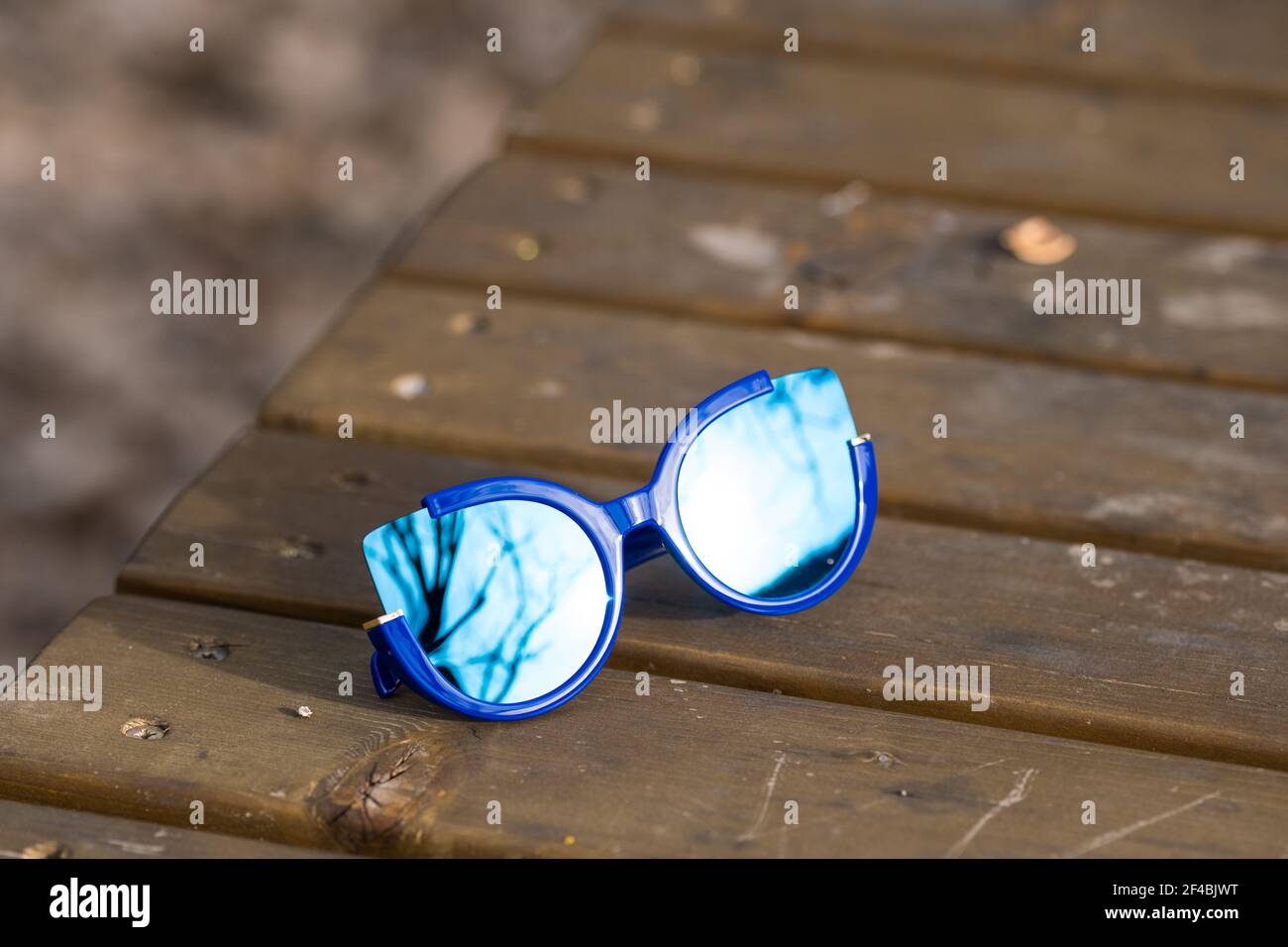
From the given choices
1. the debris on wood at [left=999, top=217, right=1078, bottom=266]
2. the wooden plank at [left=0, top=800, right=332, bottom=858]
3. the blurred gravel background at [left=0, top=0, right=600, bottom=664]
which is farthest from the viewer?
the blurred gravel background at [left=0, top=0, right=600, bottom=664]

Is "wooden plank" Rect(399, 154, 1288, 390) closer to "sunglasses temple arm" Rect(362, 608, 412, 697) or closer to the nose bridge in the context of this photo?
the nose bridge

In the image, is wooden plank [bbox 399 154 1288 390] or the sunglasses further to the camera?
wooden plank [bbox 399 154 1288 390]

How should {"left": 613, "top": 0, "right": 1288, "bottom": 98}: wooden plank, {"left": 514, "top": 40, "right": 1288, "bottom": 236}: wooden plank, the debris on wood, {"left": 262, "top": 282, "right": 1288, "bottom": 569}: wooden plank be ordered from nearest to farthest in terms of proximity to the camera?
1. {"left": 262, "top": 282, "right": 1288, "bottom": 569}: wooden plank
2. the debris on wood
3. {"left": 514, "top": 40, "right": 1288, "bottom": 236}: wooden plank
4. {"left": 613, "top": 0, "right": 1288, "bottom": 98}: wooden plank

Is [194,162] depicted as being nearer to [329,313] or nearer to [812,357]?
[329,313]

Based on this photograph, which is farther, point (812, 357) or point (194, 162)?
point (194, 162)

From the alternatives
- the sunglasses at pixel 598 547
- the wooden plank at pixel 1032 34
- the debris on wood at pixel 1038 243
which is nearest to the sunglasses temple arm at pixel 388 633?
the sunglasses at pixel 598 547

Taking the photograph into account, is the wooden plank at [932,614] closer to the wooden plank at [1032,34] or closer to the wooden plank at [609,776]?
the wooden plank at [609,776]

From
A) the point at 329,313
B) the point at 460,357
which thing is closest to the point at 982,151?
the point at 460,357

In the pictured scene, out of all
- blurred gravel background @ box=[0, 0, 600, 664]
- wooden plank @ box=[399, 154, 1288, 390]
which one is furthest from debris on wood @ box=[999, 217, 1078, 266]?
blurred gravel background @ box=[0, 0, 600, 664]
